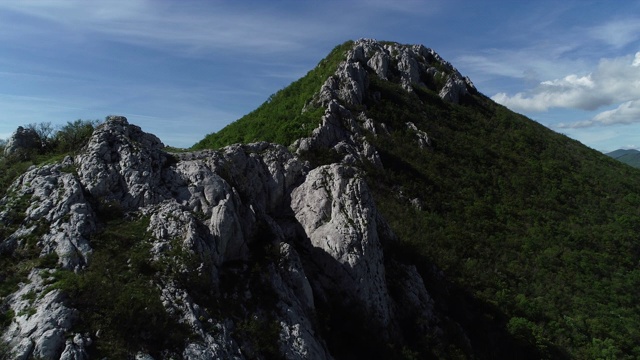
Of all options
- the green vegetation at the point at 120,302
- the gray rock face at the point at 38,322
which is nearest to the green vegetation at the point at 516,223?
the green vegetation at the point at 120,302

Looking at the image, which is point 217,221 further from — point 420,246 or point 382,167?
point 382,167

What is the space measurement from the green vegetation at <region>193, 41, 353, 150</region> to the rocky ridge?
2330 cm

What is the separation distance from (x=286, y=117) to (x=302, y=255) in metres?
37.8

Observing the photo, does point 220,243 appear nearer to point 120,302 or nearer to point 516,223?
point 120,302

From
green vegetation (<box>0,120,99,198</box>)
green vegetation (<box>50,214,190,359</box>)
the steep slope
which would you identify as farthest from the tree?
the steep slope

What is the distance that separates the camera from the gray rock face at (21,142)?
2380 centimetres

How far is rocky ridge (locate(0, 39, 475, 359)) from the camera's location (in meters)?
16.1

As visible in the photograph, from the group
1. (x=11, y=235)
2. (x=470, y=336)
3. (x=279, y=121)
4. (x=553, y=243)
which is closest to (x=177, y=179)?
(x=11, y=235)

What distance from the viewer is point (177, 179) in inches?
883

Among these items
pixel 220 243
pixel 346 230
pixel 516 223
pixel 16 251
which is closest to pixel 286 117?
pixel 516 223

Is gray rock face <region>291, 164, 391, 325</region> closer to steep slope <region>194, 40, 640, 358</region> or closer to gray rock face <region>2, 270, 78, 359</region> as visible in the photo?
steep slope <region>194, 40, 640, 358</region>

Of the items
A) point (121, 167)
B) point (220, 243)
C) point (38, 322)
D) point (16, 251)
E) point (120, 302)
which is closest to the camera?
point (38, 322)

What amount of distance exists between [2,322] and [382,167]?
41897mm

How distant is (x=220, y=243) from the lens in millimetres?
19969
